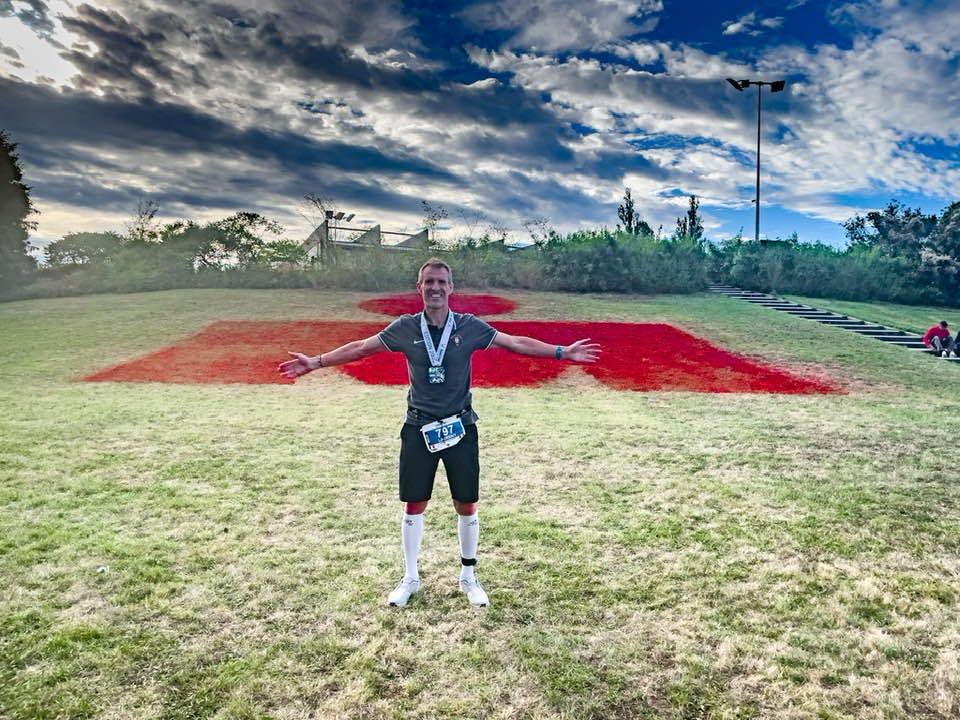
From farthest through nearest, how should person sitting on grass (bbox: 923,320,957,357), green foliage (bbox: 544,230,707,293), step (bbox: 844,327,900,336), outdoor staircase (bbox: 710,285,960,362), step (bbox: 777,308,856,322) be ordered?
green foliage (bbox: 544,230,707,293) → step (bbox: 777,308,856,322) → step (bbox: 844,327,900,336) → outdoor staircase (bbox: 710,285,960,362) → person sitting on grass (bbox: 923,320,957,357)

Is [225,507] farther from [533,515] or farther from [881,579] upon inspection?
[881,579]

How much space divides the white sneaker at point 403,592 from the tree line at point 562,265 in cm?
2568

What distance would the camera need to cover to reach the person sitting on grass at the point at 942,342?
54.4 ft

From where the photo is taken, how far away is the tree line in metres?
29.6

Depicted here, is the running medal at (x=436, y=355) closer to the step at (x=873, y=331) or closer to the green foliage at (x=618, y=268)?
the step at (x=873, y=331)

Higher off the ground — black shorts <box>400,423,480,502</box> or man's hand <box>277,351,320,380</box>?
man's hand <box>277,351,320,380</box>

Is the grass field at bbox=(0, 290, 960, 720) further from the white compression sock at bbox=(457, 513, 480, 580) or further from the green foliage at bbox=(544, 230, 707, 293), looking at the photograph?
the green foliage at bbox=(544, 230, 707, 293)

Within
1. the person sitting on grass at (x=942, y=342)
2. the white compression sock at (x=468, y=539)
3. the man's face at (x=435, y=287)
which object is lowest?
the white compression sock at (x=468, y=539)

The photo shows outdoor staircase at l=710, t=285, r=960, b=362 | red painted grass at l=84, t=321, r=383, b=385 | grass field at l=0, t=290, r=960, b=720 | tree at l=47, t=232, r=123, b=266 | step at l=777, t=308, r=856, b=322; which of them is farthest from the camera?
tree at l=47, t=232, r=123, b=266

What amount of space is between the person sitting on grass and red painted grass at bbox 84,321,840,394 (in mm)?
6085

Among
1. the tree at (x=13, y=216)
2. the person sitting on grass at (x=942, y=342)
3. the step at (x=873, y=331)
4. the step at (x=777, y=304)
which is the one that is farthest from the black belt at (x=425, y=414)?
the tree at (x=13, y=216)

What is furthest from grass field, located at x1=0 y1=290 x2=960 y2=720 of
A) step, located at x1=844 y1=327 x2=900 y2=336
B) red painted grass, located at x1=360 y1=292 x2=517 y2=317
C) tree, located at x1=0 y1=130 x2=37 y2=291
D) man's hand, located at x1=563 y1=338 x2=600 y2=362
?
tree, located at x1=0 y1=130 x2=37 y2=291

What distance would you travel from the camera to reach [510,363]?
14.6 meters

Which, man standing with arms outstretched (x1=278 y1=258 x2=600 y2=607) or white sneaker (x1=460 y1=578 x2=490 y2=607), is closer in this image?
man standing with arms outstretched (x1=278 y1=258 x2=600 y2=607)
